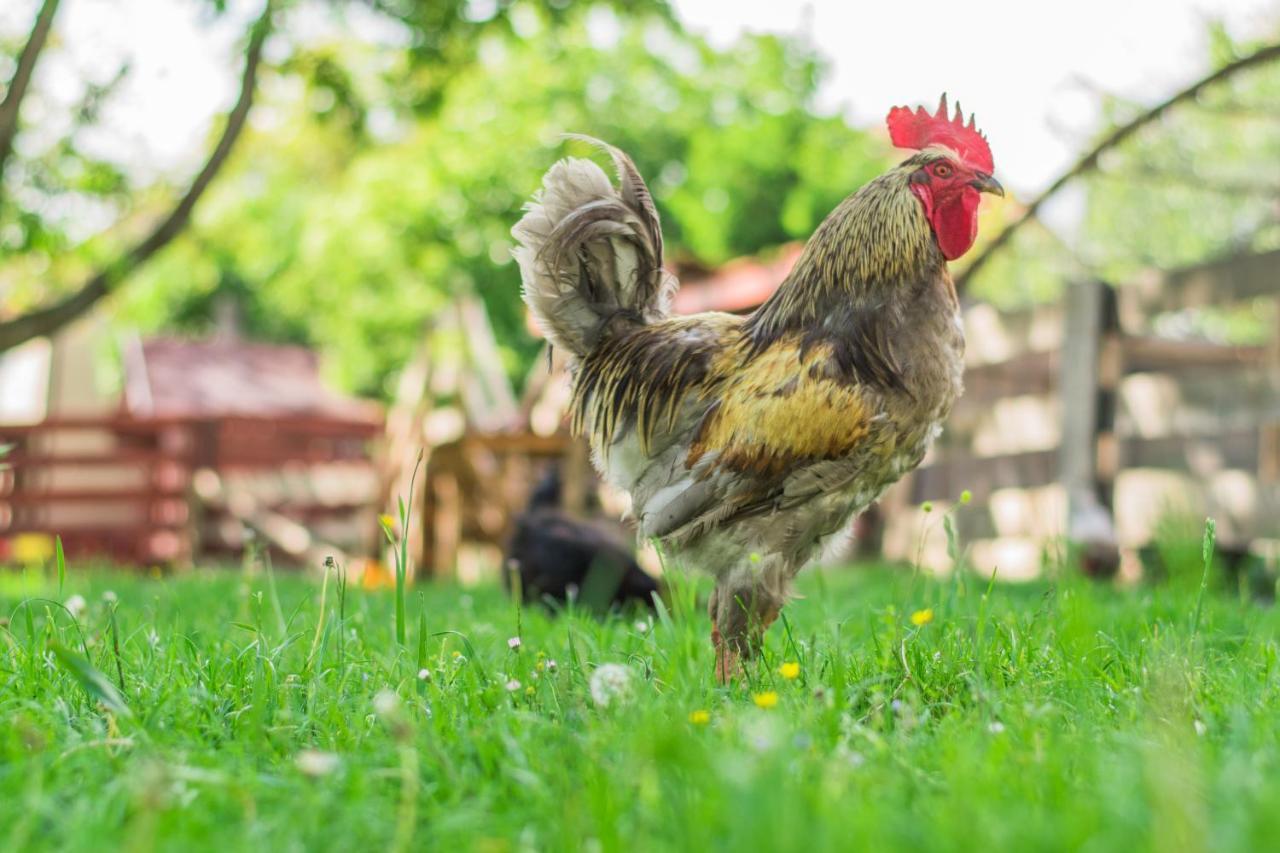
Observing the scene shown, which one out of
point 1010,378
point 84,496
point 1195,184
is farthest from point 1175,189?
point 84,496

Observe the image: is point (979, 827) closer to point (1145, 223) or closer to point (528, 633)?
point (528, 633)

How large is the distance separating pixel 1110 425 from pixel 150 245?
7473 millimetres

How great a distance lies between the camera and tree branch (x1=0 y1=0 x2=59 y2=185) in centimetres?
707

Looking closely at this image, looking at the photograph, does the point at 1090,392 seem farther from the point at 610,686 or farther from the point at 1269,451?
the point at 610,686

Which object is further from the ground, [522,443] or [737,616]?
[737,616]

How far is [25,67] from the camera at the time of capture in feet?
23.3

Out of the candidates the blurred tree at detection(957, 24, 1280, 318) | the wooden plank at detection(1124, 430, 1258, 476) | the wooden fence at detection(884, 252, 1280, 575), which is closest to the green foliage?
the blurred tree at detection(957, 24, 1280, 318)

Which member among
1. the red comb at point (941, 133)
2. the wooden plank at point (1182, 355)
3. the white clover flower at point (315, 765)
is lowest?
the white clover flower at point (315, 765)

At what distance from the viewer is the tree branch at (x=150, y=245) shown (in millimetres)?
8258

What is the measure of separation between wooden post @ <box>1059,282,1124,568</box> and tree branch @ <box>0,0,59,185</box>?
24.2ft

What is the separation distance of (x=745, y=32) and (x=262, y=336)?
28.4m

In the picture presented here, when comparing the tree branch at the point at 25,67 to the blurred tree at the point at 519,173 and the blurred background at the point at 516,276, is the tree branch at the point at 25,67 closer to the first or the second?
the blurred background at the point at 516,276

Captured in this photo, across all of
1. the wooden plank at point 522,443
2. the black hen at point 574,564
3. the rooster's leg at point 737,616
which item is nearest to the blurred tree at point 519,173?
the wooden plank at point 522,443

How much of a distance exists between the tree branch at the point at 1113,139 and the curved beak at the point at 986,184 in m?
4.12
